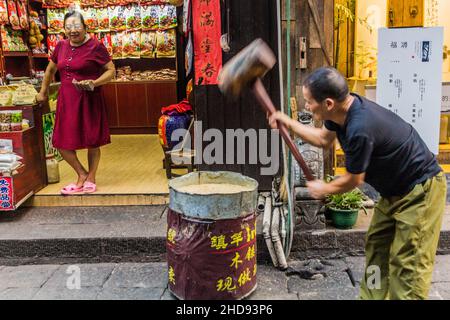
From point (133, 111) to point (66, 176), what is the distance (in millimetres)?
3577

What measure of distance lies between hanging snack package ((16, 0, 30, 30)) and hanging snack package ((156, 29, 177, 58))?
2605mm

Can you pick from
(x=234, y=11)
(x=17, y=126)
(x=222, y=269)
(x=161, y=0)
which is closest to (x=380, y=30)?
(x=234, y=11)

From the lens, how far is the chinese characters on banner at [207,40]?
589cm

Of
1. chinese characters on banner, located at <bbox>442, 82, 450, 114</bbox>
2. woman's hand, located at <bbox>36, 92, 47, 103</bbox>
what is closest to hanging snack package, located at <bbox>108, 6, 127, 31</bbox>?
woman's hand, located at <bbox>36, 92, 47, 103</bbox>

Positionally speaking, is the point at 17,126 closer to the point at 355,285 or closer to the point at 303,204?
the point at 303,204

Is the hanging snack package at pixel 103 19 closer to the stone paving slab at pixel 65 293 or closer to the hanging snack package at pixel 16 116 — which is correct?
the hanging snack package at pixel 16 116

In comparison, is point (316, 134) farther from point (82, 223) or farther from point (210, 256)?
point (82, 223)

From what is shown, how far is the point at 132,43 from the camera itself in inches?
428

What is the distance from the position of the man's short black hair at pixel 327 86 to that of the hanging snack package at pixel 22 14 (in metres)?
6.99

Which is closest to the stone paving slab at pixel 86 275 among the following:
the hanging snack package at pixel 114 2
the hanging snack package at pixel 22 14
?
the hanging snack package at pixel 22 14

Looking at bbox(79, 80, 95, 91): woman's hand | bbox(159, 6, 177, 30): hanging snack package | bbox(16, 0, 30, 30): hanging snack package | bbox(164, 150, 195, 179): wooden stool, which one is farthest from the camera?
bbox(159, 6, 177, 30): hanging snack package

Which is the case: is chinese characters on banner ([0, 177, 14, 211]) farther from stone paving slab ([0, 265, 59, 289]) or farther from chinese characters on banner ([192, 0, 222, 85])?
chinese characters on banner ([192, 0, 222, 85])

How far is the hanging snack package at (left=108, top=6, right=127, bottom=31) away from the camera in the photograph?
35.4 feet

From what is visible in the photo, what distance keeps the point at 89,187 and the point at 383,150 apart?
4128 millimetres
